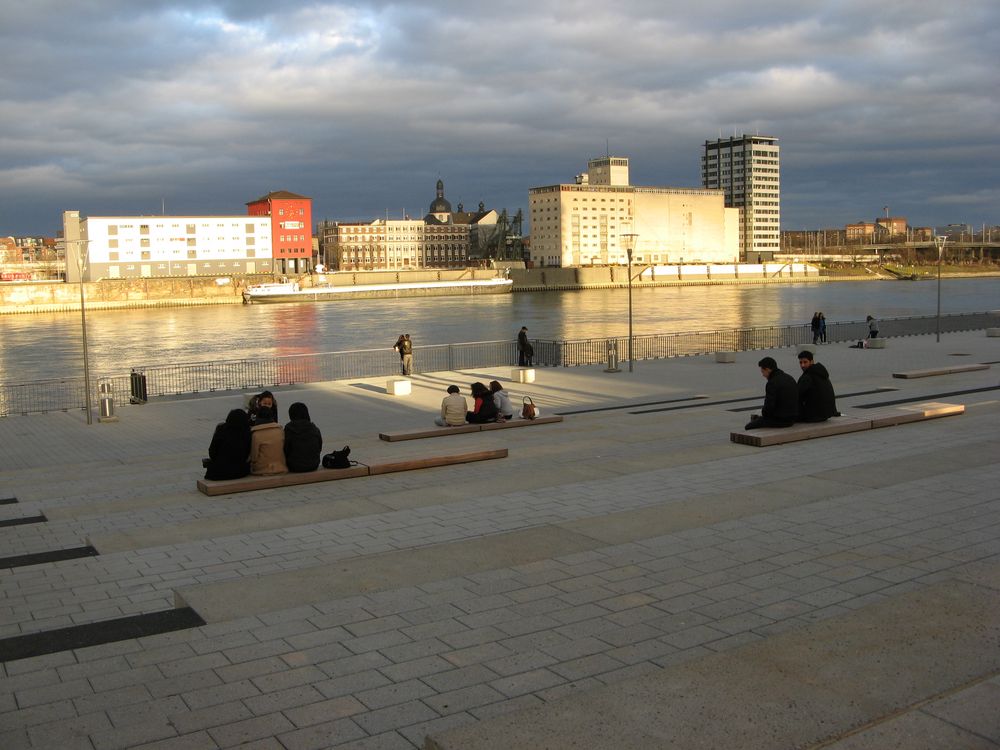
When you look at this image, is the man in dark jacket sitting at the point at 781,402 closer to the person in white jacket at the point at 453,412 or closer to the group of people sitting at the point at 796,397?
the group of people sitting at the point at 796,397

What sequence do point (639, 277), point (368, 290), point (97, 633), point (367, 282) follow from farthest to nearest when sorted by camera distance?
point (639, 277) → point (367, 282) → point (368, 290) → point (97, 633)

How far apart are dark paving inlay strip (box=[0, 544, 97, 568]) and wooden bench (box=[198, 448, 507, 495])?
2.11 m

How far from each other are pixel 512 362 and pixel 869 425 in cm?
2109

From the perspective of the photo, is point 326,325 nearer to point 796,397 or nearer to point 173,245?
point 173,245

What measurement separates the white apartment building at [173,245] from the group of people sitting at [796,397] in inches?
5153

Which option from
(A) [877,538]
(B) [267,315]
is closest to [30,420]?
(A) [877,538]

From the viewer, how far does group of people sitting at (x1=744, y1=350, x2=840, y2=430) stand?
40.4 ft

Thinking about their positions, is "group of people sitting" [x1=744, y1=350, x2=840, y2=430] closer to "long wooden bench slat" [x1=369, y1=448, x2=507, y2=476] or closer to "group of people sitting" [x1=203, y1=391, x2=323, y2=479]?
"long wooden bench slat" [x1=369, y1=448, x2=507, y2=476]

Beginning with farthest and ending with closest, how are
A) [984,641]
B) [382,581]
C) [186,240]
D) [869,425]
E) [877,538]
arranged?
[186,240], [869,425], [877,538], [382,581], [984,641]

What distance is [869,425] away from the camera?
506 inches

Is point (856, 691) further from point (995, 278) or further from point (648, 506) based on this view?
point (995, 278)

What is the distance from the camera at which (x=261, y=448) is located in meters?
10.5

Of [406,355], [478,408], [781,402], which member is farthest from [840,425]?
[406,355]

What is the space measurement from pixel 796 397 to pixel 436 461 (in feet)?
16.0
